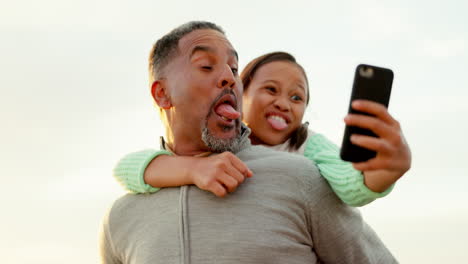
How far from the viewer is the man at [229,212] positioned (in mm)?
3150

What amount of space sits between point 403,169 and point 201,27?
2.09 metres

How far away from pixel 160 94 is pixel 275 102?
95 centimetres

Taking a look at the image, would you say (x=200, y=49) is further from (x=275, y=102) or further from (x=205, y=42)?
(x=275, y=102)

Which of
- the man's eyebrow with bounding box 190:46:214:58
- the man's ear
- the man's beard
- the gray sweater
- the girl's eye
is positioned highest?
the man's eyebrow with bounding box 190:46:214:58

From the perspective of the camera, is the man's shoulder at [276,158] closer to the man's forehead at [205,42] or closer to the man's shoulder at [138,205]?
the man's shoulder at [138,205]

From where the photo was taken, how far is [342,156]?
2.47 meters

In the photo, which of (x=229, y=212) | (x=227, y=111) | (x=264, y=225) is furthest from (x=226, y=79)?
(x=264, y=225)

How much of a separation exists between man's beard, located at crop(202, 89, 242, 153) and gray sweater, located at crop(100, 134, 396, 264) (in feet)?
0.87

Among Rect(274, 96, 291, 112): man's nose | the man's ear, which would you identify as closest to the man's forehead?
the man's ear

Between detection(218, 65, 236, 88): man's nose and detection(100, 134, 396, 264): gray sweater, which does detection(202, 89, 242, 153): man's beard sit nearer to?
detection(218, 65, 236, 88): man's nose

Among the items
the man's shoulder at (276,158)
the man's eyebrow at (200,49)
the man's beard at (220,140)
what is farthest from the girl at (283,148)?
the man's eyebrow at (200,49)

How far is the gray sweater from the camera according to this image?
3.13 m

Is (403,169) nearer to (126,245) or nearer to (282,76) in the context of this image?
(126,245)

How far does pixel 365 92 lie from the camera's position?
2.46 meters
